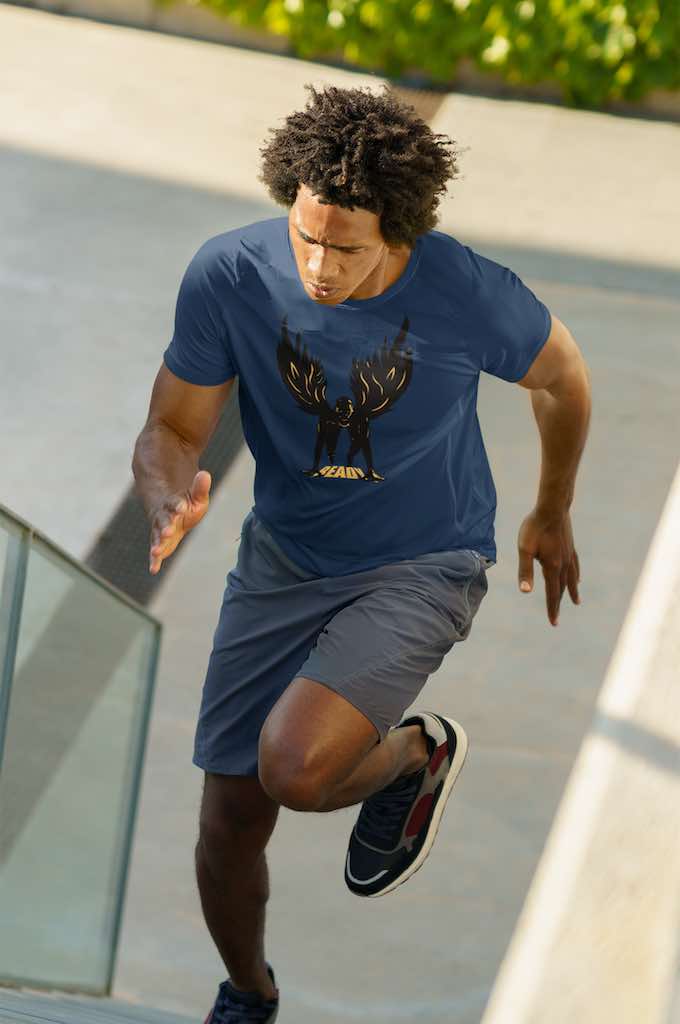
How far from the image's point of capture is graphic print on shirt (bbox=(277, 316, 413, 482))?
261cm

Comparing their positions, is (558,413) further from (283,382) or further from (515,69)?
(515,69)

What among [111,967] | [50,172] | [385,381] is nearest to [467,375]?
[385,381]

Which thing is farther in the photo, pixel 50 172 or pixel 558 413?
pixel 50 172

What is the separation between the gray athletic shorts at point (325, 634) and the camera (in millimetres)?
2713

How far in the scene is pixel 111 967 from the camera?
13.3 ft

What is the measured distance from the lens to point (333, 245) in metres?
2.42

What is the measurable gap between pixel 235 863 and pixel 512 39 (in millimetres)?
5524

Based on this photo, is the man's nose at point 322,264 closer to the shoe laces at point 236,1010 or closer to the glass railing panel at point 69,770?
the glass railing panel at point 69,770

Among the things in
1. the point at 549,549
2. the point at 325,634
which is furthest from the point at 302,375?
the point at 549,549

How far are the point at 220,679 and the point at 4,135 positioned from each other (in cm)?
503

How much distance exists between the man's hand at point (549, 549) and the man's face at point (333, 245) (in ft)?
2.41

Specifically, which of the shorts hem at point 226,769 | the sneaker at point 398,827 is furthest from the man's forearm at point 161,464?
the sneaker at point 398,827

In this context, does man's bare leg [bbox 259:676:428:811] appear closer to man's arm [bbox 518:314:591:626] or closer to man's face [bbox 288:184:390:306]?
man's arm [bbox 518:314:591:626]

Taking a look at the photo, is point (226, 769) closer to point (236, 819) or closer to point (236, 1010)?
point (236, 819)
